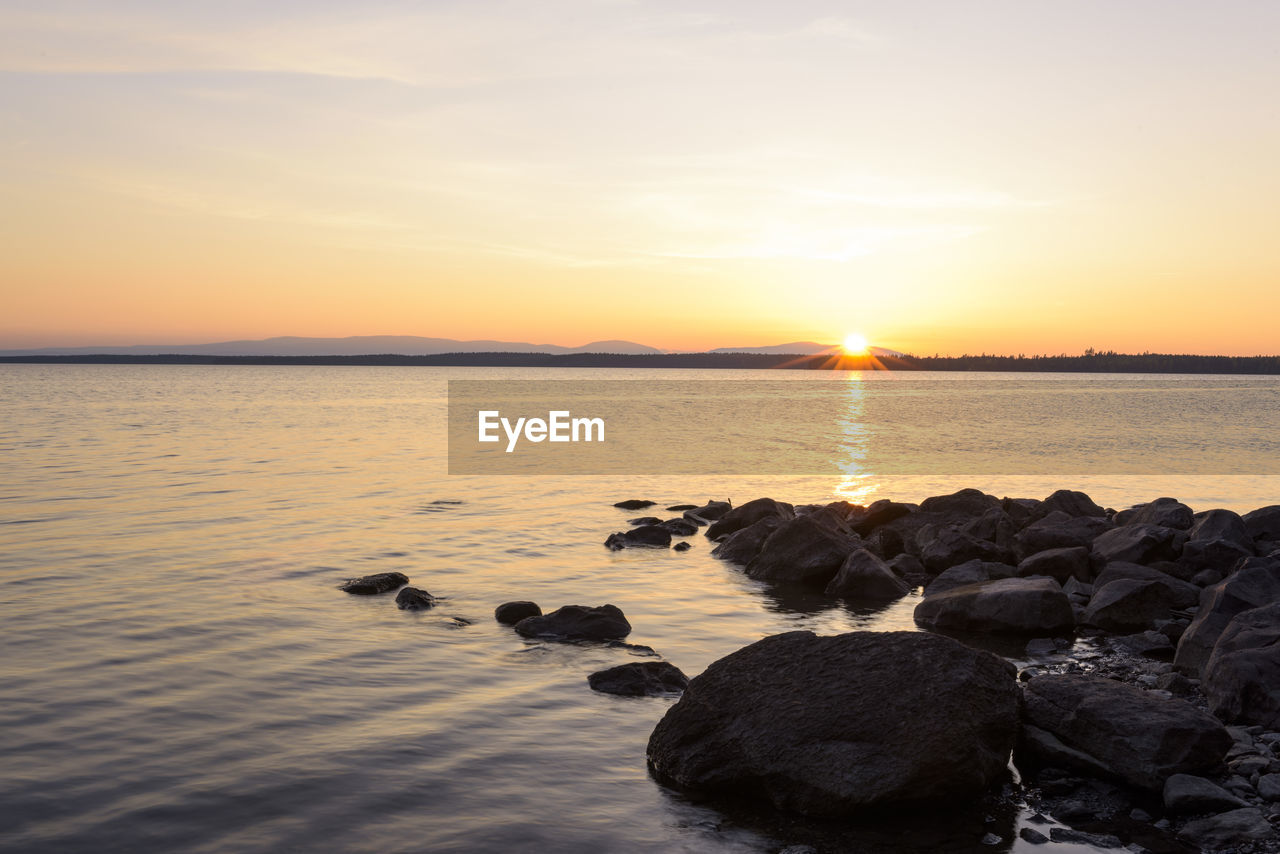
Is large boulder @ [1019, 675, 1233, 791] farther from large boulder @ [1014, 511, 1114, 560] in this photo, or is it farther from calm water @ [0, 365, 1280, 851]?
large boulder @ [1014, 511, 1114, 560]

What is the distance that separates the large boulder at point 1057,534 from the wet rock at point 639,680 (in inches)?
419

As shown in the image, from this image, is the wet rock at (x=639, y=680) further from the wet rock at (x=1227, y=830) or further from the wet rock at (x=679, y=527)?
the wet rock at (x=679, y=527)

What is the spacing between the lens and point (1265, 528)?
61.6 feet

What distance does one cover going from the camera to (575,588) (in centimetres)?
1859

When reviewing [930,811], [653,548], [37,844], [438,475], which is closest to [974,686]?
[930,811]

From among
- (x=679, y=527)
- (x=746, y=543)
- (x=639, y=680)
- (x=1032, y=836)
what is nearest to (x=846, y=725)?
(x=1032, y=836)

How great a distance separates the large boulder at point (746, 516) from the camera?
2425 centimetres

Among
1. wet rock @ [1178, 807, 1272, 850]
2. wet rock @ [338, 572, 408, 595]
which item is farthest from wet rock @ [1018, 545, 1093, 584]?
wet rock @ [338, 572, 408, 595]

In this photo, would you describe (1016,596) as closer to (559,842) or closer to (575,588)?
(575,588)

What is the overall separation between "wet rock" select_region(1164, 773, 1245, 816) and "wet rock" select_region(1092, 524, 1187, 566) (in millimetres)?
10237

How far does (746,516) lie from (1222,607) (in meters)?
12.6

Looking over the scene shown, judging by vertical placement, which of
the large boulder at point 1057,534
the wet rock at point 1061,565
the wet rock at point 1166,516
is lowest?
the wet rock at point 1061,565

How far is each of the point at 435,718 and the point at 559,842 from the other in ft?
11.2

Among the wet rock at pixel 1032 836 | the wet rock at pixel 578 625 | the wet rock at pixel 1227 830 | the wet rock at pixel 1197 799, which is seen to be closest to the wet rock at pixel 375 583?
the wet rock at pixel 578 625
